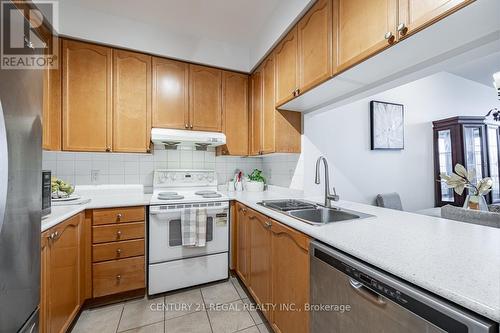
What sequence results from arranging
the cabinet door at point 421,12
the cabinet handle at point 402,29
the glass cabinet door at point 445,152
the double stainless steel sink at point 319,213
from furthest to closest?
the glass cabinet door at point 445,152, the double stainless steel sink at point 319,213, the cabinet handle at point 402,29, the cabinet door at point 421,12

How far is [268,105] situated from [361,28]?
115 cm

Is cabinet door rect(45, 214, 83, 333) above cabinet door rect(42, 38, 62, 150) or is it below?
below

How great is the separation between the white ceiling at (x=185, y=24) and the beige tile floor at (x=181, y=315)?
92.5 inches

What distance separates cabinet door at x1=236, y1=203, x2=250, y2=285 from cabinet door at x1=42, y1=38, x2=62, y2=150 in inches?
68.9

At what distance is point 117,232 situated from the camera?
5.88 ft

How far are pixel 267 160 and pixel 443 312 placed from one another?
2.37m

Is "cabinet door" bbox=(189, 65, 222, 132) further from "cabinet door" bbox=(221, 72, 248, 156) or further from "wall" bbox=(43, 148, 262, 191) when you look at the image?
"wall" bbox=(43, 148, 262, 191)

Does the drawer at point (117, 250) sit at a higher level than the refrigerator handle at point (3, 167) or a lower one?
lower

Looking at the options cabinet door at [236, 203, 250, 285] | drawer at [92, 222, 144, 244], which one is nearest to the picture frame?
cabinet door at [236, 203, 250, 285]

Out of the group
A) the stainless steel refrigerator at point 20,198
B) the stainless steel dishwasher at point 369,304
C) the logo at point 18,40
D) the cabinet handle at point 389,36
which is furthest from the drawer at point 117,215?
the cabinet handle at point 389,36

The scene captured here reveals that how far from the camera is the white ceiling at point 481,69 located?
2.84 meters

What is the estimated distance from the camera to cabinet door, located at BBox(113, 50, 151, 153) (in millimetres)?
2116

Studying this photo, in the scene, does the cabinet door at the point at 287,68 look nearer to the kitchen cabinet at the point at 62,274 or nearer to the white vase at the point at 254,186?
the white vase at the point at 254,186

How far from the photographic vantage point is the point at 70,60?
196 centimetres
